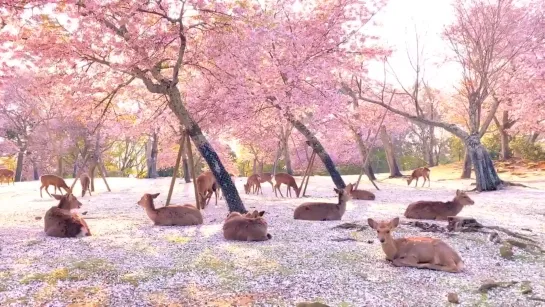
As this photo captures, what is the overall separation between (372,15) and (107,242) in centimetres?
1330

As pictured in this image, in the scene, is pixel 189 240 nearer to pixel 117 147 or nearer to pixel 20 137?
pixel 20 137

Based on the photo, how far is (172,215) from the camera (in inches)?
346

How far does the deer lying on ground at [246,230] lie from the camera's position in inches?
273

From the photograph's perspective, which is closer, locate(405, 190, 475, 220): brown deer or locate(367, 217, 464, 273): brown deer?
locate(367, 217, 464, 273): brown deer

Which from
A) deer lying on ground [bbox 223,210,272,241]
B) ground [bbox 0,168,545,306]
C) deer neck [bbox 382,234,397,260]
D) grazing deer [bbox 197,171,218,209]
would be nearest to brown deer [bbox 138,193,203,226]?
ground [bbox 0,168,545,306]

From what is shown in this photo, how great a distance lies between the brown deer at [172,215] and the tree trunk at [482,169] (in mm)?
11906

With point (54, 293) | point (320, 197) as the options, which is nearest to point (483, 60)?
point (320, 197)

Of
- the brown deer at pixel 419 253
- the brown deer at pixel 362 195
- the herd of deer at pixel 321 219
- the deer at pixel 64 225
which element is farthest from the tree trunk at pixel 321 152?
the brown deer at pixel 419 253

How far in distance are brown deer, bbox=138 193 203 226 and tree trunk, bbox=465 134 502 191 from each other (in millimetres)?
11906

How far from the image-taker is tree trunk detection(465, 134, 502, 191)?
1695cm

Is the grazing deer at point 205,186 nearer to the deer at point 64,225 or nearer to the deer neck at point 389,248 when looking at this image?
the deer at point 64,225

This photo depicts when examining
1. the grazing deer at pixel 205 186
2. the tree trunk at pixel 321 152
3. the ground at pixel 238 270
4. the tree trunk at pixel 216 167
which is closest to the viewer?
the ground at pixel 238 270

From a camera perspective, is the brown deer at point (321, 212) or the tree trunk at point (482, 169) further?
the tree trunk at point (482, 169)

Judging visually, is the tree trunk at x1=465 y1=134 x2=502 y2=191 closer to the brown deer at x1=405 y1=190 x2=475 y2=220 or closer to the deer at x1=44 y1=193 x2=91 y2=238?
the brown deer at x1=405 y1=190 x2=475 y2=220
